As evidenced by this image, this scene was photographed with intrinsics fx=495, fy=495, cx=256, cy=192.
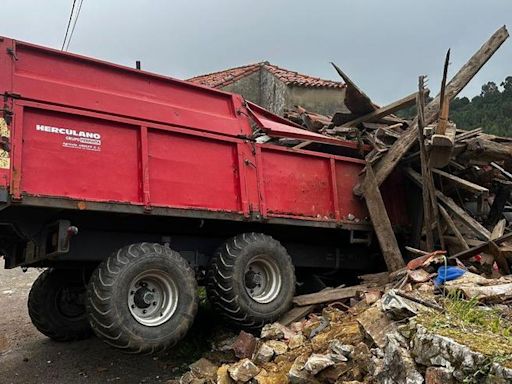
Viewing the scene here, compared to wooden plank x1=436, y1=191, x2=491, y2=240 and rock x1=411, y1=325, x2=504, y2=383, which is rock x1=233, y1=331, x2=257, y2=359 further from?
wooden plank x1=436, y1=191, x2=491, y2=240

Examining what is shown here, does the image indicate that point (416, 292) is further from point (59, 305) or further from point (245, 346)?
point (59, 305)

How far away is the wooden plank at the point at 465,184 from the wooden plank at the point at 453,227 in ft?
1.39

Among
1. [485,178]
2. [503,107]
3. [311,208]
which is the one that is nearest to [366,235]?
[311,208]

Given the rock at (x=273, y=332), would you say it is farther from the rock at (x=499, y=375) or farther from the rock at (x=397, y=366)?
the rock at (x=499, y=375)

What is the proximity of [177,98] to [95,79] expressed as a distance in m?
0.91

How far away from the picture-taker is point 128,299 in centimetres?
456

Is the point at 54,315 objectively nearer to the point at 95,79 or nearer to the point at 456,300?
the point at 95,79

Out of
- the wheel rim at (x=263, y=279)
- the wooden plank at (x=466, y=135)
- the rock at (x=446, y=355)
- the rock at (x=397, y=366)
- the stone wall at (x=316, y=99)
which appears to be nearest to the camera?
the rock at (x=446, y=355)

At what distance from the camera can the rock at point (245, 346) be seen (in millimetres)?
4910

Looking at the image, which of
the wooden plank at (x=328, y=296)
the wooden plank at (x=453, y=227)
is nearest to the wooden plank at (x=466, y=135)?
the wooden plank at (x=453, y=227)

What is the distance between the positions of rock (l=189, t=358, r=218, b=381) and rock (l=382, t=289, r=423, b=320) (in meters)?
1.82

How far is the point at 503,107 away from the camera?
27688mm

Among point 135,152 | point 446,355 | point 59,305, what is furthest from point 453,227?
point 59,305

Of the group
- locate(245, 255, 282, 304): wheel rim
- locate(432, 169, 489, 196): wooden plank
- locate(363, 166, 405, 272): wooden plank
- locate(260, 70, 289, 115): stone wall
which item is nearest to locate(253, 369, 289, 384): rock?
locate(245, 255, 282, 304): wheel rim
